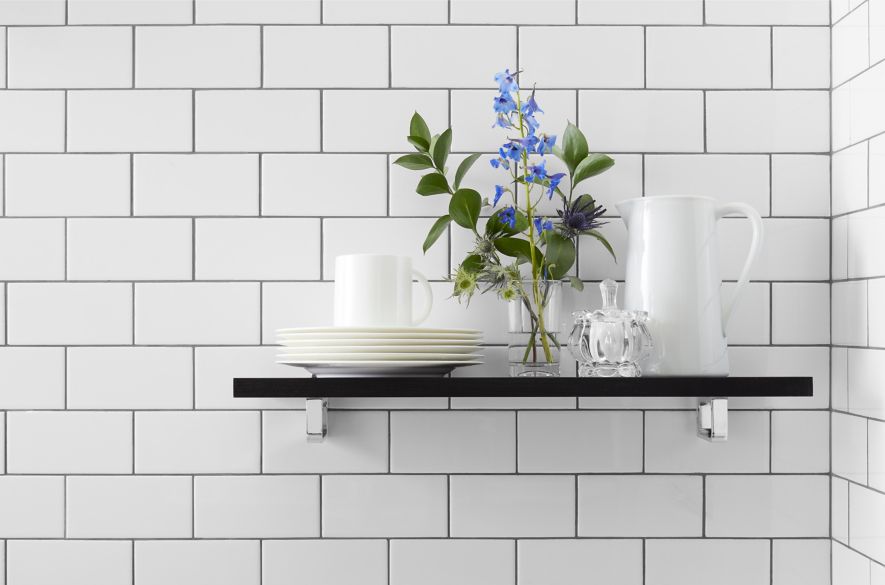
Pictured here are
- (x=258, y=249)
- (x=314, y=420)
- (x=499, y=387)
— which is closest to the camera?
(x=499, y=387)

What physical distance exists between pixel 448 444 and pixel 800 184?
639mm

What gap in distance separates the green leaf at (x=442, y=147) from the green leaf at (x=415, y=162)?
0.04 ft

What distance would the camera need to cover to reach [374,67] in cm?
110

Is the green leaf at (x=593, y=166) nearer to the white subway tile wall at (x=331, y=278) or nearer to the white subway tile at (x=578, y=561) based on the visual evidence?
the white subway tile wall at (x=331, y=278)

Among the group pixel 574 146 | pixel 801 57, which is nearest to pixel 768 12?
pixel 801 57

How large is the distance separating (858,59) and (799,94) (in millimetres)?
95

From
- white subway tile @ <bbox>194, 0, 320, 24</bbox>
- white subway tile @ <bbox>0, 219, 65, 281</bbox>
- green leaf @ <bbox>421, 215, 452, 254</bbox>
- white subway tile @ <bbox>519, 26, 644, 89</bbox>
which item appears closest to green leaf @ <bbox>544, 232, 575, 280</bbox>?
green leaf @ <bbox>421, 215, 452, 254</bbox>

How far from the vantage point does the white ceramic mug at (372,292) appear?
950 millimetres

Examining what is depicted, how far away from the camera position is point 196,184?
110cm

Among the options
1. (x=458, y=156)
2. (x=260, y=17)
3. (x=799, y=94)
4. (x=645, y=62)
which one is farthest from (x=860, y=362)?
(x=260, y=17)

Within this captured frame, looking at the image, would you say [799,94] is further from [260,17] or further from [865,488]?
[260,17]

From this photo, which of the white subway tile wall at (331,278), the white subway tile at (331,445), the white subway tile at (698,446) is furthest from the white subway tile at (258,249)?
the white subway tile at (698,446)

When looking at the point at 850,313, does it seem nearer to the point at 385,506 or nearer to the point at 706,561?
the point at 706,561

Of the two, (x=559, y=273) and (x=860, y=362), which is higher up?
(x=559, y=273)
